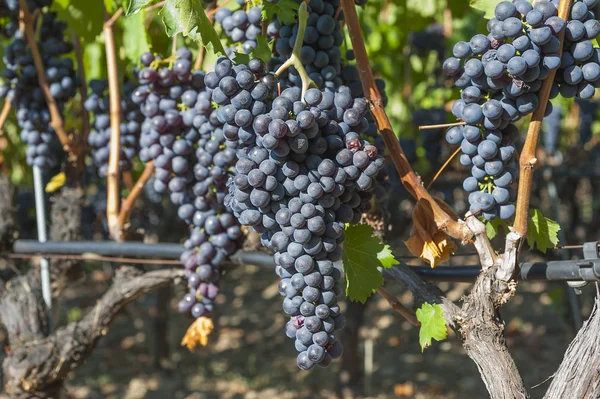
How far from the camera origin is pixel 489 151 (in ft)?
4.18

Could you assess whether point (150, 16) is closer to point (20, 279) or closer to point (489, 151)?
point (20, 279)

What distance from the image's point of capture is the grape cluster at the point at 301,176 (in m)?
1.20

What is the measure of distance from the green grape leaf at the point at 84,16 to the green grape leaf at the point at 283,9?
972mm

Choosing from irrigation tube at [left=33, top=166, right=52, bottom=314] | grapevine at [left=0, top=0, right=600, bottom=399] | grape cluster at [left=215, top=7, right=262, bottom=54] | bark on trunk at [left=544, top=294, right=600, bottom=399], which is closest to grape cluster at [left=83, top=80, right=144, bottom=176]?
grapevine at [left=0, top=0, right=600, bottom=399]

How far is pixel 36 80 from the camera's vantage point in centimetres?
227

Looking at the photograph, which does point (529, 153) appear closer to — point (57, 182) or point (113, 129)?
point (113, 129)

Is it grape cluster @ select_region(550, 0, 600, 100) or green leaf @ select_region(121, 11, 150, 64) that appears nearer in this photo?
grape cluster @ select_region(550, 0, 600, 100)

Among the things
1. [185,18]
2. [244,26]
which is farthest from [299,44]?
[244,26]

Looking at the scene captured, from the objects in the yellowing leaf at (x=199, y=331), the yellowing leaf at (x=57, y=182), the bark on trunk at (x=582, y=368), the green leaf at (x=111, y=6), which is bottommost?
the bark on trunk at (x=582, y=368)

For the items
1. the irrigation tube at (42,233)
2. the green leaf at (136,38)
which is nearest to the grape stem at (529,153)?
the green leaf at (136,38)

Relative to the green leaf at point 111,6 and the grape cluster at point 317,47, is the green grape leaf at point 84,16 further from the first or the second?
the grape cluster at point 317,47

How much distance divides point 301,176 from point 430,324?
15.9 inches

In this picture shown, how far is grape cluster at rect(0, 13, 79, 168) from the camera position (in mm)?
2225

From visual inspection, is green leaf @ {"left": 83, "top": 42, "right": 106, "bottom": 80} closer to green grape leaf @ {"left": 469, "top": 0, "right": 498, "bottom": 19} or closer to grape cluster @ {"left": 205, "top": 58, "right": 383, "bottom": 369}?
grape cluster @ {"left": 205, "top": 58, "right": 383, "bottom": 369}
